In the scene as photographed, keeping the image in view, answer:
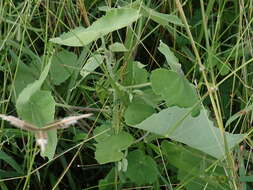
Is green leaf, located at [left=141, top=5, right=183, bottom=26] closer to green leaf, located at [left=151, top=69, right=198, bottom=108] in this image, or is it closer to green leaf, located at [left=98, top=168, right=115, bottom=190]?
green leaf, located at [left=151, top=69, right=198, bottom=108]

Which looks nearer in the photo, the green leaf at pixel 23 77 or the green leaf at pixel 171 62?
the green leaf at pixel 171 62

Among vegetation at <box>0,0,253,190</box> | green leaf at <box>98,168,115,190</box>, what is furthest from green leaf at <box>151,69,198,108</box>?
green leaf at <box>98,168,115,190</box>

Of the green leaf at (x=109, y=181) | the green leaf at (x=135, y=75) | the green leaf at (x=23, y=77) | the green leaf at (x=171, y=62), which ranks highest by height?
the green leaf at (x=171, y=62)

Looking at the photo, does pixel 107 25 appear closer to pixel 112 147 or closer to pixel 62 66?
pixel 112 147

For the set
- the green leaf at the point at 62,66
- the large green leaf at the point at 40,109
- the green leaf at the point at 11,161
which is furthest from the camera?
the green leaf at the point at 62,66

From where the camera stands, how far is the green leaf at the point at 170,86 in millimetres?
726

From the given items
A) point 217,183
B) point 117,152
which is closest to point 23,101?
point 117,152

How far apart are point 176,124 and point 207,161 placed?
0.11 m

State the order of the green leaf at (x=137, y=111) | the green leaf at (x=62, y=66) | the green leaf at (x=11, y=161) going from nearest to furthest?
the green leaf at (x=137, y=111), the green leaf at (x=11, y=161), the green leaf at (x=62, y=66)

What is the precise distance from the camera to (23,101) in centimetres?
62

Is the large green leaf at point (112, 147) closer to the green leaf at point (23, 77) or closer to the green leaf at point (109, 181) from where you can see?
the green leaf at point (109, 181)

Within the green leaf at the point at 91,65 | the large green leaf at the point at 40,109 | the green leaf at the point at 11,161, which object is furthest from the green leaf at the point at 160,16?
the green leaf at the point at 11,161

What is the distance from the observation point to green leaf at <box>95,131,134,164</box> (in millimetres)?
794

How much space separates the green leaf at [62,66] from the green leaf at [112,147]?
0.76ft
